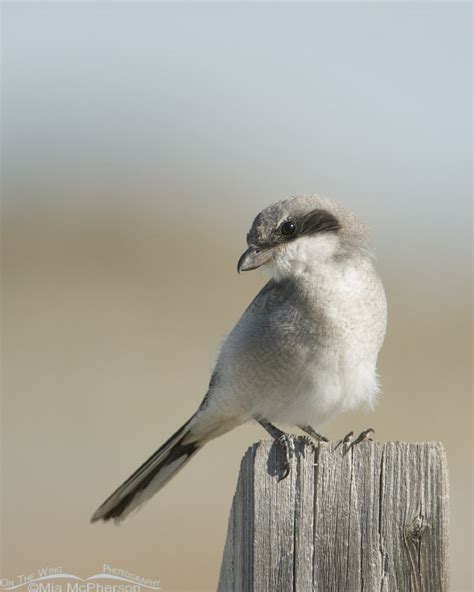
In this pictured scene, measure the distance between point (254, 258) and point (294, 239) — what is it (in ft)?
0.68

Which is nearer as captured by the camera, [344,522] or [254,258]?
[344,522]

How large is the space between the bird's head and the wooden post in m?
1.69

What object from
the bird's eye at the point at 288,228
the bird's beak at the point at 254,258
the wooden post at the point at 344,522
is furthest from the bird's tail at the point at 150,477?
the wooden post at the point at 344,522

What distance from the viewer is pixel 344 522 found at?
116 inches

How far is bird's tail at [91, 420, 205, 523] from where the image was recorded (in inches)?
191

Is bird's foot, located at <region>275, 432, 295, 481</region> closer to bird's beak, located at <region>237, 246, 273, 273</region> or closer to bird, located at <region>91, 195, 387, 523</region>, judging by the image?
bird, located at <region>91, 195, 387, 523</region>

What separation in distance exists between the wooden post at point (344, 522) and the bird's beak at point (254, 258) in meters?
1.66

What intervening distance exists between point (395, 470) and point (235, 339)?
6.49ft

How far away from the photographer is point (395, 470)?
3.01m

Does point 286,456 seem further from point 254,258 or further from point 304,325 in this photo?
point 254,258

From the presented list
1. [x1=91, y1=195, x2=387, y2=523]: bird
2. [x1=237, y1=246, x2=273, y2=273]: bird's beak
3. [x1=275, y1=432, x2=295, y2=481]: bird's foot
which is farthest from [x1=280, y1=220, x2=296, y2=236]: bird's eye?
[x1=275, y1=432, x2=295, y2=481]: bird's foot

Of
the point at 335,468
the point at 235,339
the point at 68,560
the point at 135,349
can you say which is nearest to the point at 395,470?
the point at 335,468

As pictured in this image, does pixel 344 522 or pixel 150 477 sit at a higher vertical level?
pixel 150 477

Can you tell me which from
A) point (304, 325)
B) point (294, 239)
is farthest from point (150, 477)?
point (294, 239)
